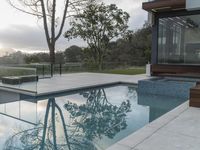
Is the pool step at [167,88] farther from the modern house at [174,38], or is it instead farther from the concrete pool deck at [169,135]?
the concrete pool deck at [169,135]

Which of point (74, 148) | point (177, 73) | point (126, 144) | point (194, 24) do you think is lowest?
point (74, 148)

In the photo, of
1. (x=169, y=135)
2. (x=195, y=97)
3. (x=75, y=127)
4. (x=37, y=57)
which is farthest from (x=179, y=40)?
(x=37, y=57)

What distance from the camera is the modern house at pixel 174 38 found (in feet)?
32.7

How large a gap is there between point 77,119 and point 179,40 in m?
6.93

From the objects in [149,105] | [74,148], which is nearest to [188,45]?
[149,105]

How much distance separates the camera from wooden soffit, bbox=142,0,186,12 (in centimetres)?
933

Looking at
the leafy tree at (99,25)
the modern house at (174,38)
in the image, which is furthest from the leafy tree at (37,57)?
the modern house at (174,38)

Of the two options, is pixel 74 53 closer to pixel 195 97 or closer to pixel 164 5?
pixel 164 5

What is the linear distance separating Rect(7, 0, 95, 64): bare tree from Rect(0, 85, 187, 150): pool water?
328 inches

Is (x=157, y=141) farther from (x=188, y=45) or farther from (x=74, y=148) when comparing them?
(x=188, y=45)

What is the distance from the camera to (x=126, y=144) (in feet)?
10.7

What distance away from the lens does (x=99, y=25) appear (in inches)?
808

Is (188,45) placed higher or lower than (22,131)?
higher

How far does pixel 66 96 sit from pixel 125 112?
9.00 ft
